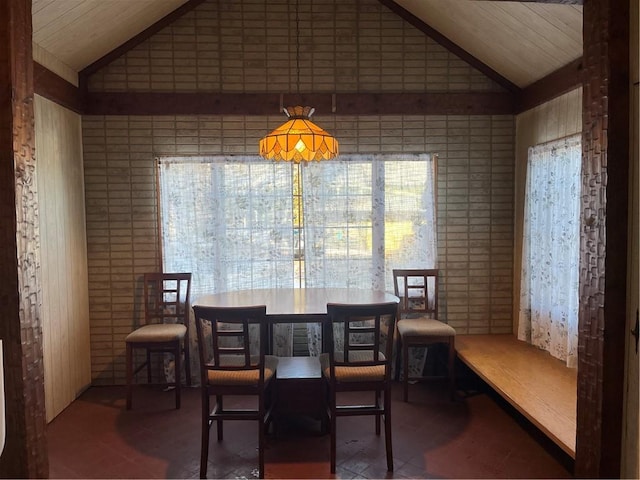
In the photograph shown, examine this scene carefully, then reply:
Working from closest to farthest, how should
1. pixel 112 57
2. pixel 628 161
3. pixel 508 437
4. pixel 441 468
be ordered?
pixel 628 161
pixel 441 468
pixel 508 437
pixel 112 57

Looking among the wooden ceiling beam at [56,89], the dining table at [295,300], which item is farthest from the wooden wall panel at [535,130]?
the wooden ceiling beam at [56,89]

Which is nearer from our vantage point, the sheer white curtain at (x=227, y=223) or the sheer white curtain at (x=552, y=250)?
the sheer white curtain at (x=552, y=250)

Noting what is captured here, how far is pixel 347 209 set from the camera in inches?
158

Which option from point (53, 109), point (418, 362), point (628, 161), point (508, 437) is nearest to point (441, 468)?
point (508, 437)

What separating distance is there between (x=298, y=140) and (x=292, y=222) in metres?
1.32

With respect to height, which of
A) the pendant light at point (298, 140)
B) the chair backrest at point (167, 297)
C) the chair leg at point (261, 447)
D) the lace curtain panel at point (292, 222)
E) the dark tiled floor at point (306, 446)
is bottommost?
the dark tiled floor at point (306, 446)

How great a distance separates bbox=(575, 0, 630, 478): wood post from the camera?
5.97ft

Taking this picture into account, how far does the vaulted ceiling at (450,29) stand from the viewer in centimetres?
293

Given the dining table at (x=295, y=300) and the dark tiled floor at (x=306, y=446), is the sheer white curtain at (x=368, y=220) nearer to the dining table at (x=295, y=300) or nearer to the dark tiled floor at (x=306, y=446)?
the dining table at (x=295, y=300)

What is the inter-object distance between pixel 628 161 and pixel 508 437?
6.52ft

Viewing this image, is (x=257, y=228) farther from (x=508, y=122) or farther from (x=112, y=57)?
(x=508, y=122)

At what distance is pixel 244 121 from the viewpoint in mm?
3982

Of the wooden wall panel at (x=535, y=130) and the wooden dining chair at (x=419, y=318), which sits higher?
the wooden wall panel at (x=535, y=130)

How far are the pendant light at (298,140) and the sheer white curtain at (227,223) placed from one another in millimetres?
1094
